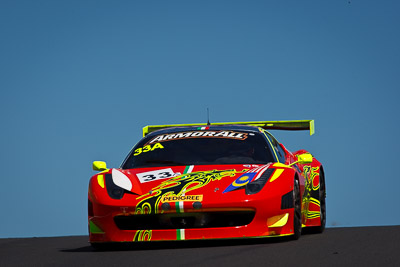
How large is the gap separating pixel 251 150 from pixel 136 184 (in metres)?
1.67

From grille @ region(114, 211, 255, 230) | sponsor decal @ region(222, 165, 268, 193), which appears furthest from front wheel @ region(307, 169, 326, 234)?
grille @ region(114, 211, 255, 230)

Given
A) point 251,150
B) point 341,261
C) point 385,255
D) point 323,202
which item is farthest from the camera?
point 323,202

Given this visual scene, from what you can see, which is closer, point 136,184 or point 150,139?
point 136,184

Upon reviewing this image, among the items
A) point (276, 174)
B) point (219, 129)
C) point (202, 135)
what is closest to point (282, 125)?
point (219, 129)

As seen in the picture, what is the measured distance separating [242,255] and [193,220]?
1.10 meters

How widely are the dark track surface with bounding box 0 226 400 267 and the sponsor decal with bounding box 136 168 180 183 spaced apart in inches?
25.8

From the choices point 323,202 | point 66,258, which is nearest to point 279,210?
point 66,258

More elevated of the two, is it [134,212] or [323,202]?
[134,212]

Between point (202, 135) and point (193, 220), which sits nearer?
point (193, 220)

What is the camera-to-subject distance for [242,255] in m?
6.39

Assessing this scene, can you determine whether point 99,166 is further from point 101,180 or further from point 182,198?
point 182,198

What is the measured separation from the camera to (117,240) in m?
7.58

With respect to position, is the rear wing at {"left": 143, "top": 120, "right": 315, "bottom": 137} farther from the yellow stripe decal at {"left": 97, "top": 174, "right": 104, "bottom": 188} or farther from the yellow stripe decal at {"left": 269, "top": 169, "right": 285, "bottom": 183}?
the yellow stripe decal at {"left": 269, "top": 169, "right": 285, "bottom": 183}

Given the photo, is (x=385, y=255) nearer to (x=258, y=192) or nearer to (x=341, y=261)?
(x=341, y=261)
